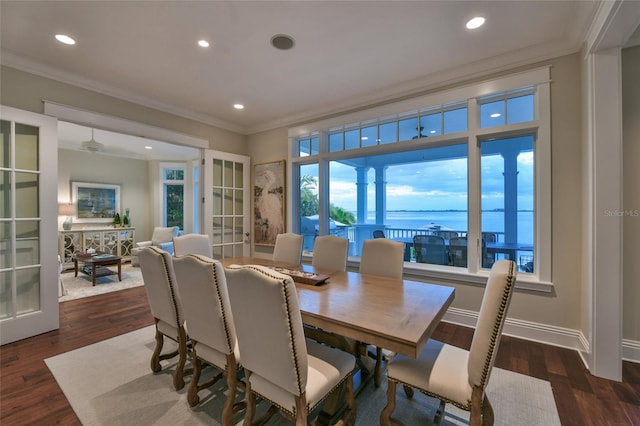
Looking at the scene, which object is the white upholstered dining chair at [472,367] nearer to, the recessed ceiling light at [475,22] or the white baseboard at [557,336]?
the white baseboard at [557,336]

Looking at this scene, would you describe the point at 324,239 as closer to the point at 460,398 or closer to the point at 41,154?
the point at 460,398

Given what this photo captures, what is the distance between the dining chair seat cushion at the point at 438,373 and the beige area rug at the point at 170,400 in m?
0.47

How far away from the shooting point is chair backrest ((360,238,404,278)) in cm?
242

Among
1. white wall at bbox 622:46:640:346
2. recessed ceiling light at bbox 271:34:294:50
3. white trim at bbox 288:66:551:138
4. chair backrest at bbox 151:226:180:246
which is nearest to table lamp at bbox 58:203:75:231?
chair backrest at bbox 151:226:180:246

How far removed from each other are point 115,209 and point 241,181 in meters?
4.41

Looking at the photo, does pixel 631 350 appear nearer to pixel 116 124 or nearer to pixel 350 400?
pixel 350 400

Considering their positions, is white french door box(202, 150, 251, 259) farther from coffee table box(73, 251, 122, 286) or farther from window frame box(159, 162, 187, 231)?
window frame box(159, 162, 187, 231)

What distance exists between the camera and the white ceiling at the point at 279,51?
207 centimetres

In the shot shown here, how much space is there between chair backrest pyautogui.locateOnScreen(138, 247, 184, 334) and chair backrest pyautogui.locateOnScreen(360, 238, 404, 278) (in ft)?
5.19

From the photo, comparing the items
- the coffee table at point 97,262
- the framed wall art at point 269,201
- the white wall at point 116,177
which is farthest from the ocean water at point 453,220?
the white wall at point 116,177

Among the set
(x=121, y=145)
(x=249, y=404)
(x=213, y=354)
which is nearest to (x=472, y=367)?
(x=249, y=404)

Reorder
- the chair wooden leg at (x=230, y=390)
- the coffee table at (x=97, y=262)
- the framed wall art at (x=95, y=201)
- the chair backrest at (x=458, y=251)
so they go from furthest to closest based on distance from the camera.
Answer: the framed wall art at (x=95, y=201), the coffee table at (x=97, y=262), the chair backrest at (x=458, y=251), the chair wooden leg at (x=230, y=390)

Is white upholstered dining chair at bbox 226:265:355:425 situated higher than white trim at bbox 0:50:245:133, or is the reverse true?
white trim at bbox 0:50:245:133

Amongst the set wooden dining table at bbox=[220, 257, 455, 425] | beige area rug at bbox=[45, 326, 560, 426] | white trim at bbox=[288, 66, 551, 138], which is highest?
white trim at bbox=[288, 66, 551, 138]
